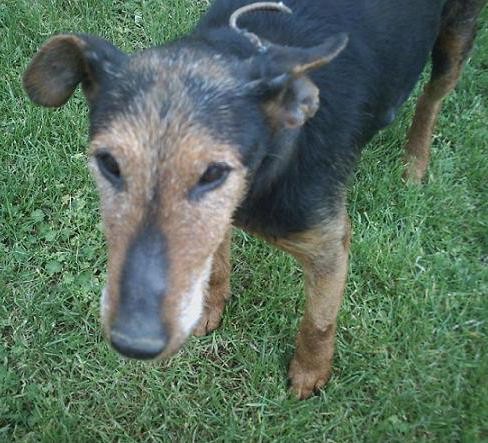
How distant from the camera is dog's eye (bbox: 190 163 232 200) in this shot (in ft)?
7.66

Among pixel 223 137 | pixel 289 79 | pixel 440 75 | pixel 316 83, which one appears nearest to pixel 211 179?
pixel 223 137

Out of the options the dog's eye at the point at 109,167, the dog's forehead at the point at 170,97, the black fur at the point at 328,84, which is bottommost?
the black fur at the point at 328,84

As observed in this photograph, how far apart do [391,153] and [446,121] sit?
0.52 metres

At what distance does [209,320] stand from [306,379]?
66 cm

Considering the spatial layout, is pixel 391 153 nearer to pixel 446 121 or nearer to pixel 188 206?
pixel 446 121

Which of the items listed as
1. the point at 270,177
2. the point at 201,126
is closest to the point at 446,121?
the point at 270,177

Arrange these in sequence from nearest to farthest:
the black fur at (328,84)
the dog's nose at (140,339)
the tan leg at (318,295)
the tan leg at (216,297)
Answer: the dog's nose at (140,339), the black fur at (328,84), the tan leg at (318,295), the tan leg at (216,297)

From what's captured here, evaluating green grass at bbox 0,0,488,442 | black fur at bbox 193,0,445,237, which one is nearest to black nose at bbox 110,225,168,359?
black fur at bbox 193,0,445,237

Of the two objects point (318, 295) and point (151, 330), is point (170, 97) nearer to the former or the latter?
point (151, 330)

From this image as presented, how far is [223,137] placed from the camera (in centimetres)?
237

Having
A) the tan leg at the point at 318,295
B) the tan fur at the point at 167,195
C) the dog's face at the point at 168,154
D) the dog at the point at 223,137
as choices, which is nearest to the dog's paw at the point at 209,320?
the tan leg at the point at 318,295

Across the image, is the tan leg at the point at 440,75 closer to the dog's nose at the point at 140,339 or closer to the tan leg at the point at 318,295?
the tan leg at the point at 318,295

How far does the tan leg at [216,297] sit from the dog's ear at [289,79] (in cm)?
136

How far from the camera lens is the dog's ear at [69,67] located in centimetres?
254
